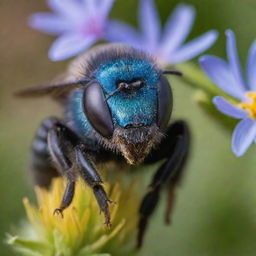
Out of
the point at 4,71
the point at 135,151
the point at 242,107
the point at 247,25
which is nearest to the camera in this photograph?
A: the point at 135,151

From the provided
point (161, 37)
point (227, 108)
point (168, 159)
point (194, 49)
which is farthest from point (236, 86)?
point (161, 37)

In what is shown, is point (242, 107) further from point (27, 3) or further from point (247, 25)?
point (27, 3)

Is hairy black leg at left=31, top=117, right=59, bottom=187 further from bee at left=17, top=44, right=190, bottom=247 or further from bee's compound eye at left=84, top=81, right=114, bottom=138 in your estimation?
bee's compound eye at left=84, top=81, right=114, bottom=138

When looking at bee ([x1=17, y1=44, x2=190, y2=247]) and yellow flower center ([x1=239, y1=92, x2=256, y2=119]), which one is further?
yellow flower center ([x1=239, y1=92, x2=256, y2=119])

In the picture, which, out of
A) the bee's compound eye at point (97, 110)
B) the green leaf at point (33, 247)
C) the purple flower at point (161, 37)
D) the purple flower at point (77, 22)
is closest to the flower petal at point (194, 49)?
the purple flower at point (161, 37)

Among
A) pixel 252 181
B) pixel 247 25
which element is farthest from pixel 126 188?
pixel 247 25

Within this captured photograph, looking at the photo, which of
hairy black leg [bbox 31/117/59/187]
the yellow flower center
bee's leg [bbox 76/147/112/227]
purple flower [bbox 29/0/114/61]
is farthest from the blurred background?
bee's leg [bbox 76/147/112/227]
